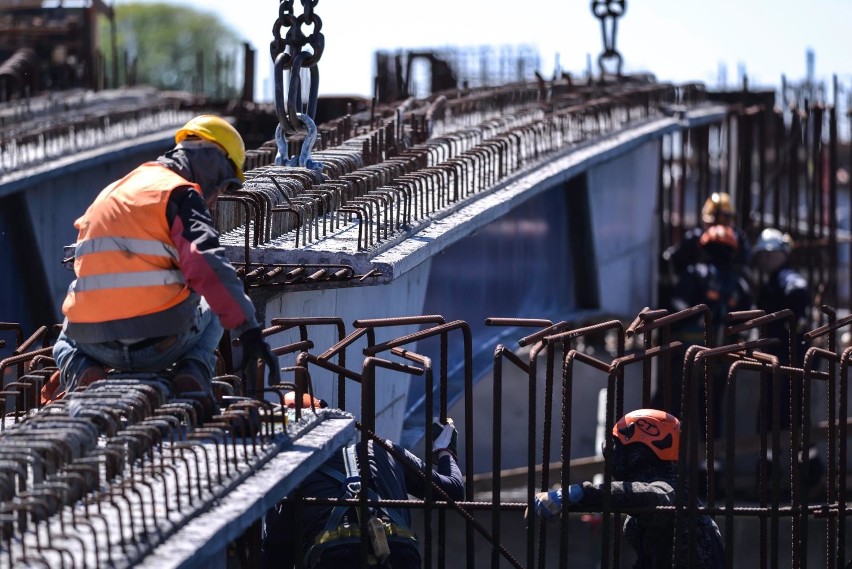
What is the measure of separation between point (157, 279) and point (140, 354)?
47cm

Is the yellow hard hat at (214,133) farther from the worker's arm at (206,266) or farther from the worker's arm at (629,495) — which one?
the worker's arm at (629,495)

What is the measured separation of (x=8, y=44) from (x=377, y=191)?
70.0 ft

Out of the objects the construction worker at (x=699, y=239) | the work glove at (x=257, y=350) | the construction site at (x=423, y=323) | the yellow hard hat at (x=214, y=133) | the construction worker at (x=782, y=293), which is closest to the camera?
the construction site at (x=423, y=323)

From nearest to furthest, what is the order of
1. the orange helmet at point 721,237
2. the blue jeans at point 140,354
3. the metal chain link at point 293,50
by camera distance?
the blue jeans at point 140,354 → the metal chain link at point 293,50 → the orange helmet at point 721,237

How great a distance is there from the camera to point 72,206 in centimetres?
2050

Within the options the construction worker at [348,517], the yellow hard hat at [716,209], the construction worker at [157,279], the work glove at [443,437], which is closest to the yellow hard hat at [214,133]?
the construction worker at [157,279]

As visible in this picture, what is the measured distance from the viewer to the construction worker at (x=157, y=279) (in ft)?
26.5

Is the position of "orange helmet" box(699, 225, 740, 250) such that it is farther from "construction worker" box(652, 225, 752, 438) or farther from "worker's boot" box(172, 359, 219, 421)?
"worker's boot" box(172, 359, 219, 421)

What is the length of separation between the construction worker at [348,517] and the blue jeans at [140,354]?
0.94m

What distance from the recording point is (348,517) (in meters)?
9.02

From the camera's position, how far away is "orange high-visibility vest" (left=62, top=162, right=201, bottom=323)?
322 inches

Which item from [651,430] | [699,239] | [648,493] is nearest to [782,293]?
[699,239]

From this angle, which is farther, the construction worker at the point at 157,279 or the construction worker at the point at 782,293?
the construction worker at the point at 782,293

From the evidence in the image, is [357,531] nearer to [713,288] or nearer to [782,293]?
[713,288]
